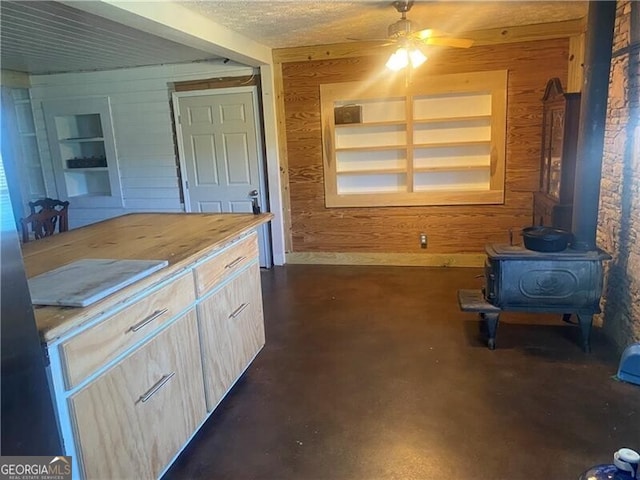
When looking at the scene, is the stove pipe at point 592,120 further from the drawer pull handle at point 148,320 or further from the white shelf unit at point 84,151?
the white shelf unit at point 84,151

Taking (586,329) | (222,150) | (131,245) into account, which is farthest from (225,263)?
(222,150)

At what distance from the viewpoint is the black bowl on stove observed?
2922 millimetres

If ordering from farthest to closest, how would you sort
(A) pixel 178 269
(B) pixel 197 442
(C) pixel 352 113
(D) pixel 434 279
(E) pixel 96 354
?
(C) pixel 352 113
(D) pixel 434 279
(B) pixel 197 442
(A) pixel 178 269
(E) pixel 96 354

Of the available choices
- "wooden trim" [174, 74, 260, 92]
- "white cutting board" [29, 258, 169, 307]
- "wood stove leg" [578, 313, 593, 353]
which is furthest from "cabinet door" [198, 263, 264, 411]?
"wooden trim" [174, 74, 260, 92]

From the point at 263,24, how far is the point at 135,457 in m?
3.31

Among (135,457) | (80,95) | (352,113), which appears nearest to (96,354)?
(135,457)

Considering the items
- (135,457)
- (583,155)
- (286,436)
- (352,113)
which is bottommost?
(286,436)

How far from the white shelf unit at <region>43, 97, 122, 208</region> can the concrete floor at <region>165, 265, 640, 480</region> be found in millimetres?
3267

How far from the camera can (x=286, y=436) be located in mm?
2252

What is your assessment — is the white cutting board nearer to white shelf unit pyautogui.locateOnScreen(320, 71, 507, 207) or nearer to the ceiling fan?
the ceiling fan

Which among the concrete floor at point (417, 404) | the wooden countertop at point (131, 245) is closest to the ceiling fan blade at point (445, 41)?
the wooden countertop at point (131, 245)

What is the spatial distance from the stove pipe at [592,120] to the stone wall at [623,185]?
0.39 ft

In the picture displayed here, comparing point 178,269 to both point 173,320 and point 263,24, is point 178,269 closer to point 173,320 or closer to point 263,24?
point 173,320

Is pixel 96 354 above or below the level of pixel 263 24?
below
